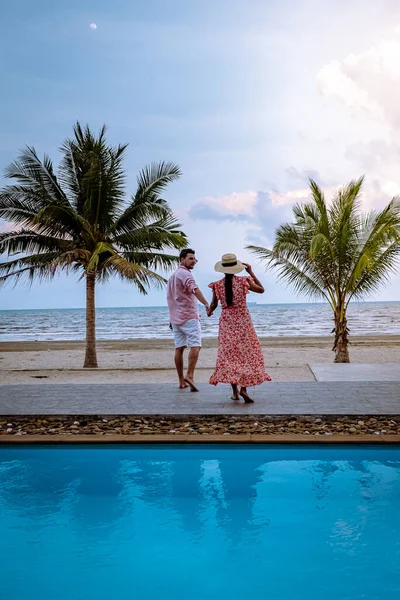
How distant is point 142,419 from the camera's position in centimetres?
675

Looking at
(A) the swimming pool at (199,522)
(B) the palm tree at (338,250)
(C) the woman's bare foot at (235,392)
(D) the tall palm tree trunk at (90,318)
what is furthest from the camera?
(D) the tall palm tree trunk at (90,318)

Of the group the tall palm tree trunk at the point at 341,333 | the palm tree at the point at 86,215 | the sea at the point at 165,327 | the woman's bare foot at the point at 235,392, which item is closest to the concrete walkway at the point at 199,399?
the woman's bare foot at the point at 235,392

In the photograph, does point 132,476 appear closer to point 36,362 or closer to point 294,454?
point 294,454

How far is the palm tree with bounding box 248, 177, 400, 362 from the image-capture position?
46.5 feet

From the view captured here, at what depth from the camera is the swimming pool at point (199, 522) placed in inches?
131

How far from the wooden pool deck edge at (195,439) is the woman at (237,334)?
144 cm

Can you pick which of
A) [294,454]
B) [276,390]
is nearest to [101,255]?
[276,390]

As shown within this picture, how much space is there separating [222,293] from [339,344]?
8.14 meters

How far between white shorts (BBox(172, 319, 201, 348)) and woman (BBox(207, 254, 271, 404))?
87 cm

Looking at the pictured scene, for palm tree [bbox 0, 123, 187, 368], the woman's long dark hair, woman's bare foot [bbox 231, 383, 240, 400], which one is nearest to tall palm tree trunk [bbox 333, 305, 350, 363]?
palm tree [bbox 0, 123, 187, 368]

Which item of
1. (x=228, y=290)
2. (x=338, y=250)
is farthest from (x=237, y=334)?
(x=338, y=250)

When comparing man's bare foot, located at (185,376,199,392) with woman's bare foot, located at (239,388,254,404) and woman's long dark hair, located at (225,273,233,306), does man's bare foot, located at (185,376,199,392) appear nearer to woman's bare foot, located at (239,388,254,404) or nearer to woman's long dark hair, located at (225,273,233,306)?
woman's bare foot, located at (239,388,254,404)

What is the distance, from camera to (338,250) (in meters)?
14.3

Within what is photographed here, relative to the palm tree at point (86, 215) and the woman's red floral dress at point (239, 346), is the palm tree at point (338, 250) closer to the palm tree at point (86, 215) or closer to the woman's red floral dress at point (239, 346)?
the palm tree at point (86, 215)
